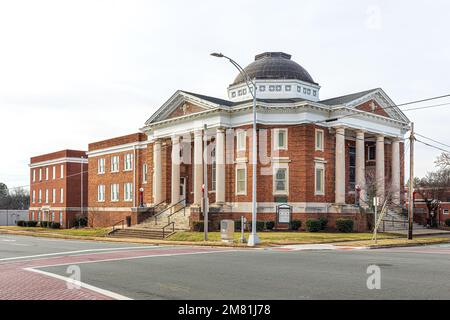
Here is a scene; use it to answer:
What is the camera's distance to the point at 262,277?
13789mm

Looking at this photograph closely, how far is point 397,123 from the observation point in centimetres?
4756

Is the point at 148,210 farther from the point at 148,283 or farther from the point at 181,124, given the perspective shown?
the point at 148,283

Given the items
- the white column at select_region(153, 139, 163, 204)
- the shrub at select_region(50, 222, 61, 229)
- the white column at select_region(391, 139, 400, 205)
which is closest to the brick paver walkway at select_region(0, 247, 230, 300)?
the white column at select_region(153, 139, 163, 204)

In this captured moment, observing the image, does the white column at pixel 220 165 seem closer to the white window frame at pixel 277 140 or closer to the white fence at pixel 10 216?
the white window frame at pixel 277 140

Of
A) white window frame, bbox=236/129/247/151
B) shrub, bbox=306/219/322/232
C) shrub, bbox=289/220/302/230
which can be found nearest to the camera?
shrub, bbox=306/219/322/232

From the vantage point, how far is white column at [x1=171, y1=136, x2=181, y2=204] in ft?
154

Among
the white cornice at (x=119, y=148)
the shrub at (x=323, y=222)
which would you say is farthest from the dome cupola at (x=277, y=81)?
the shrub at (x=323, y=222)

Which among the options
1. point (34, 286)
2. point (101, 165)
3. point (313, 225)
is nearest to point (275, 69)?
point (313, 225)

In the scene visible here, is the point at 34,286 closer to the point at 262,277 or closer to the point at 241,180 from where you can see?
the point at 262,277

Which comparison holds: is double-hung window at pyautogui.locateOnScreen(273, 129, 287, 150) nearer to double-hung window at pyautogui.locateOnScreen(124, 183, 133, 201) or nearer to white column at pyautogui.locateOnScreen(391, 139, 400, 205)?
white column at pyautogui.locateOnScreen(391, 139, 400, 205)

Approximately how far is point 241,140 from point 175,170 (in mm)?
7719

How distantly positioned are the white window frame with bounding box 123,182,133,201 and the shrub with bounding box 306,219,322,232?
80.7ft

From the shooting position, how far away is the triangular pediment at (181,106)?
44.1 metres
